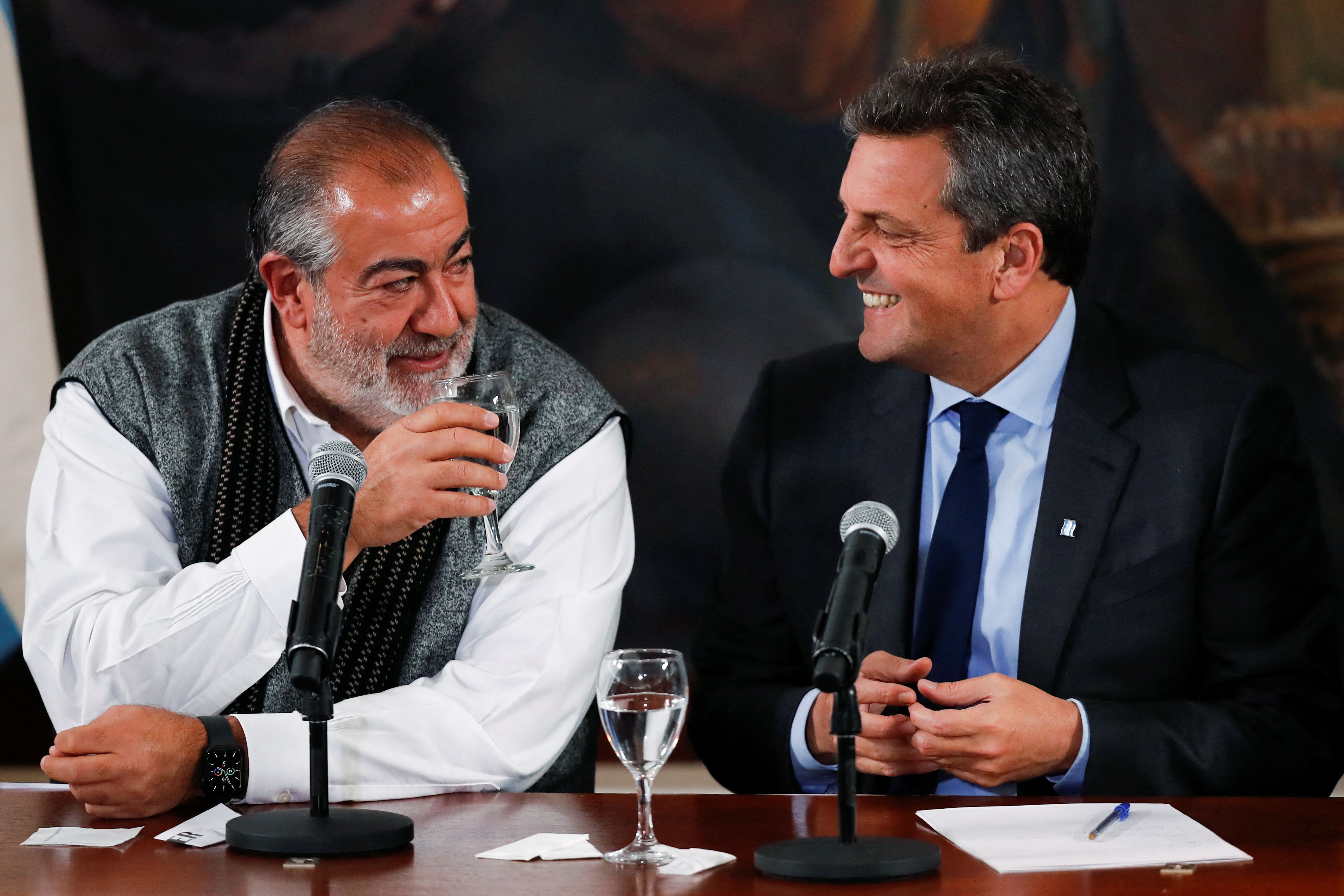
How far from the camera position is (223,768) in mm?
1809

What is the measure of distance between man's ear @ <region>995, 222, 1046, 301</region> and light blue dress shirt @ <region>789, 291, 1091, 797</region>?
119 mm

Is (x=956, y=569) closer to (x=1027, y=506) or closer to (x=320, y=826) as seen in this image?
(x=1027, y=506)

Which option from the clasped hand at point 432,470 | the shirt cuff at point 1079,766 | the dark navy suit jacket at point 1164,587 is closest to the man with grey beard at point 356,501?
the clasped hand at point 432,470

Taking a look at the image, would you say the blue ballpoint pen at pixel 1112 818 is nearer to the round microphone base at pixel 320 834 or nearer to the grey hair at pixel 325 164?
the round microphone base at pixel 320 834

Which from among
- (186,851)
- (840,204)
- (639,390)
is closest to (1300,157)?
(840,204)

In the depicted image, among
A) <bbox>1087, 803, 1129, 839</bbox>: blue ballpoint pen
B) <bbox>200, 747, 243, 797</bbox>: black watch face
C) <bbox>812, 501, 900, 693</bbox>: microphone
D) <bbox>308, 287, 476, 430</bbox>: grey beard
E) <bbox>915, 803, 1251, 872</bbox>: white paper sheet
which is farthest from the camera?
<bbox>308, 287, 476, 430</bbox>: grey beard

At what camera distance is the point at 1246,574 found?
7.14 feet

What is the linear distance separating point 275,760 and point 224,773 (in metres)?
0.07

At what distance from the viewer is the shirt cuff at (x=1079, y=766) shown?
1.99 m

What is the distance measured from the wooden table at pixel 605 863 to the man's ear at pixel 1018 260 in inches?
35.8

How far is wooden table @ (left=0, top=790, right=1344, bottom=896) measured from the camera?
136cm

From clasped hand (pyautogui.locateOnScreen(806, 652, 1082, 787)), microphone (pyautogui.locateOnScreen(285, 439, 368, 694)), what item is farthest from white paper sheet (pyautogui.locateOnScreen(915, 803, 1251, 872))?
microphone (pyautogui.locateOnScreen(285, 439, 368, 694))

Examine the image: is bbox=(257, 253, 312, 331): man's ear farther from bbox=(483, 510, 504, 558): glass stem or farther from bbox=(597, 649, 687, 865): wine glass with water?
bbox=(597, 649, 687, 865): wine glass with water

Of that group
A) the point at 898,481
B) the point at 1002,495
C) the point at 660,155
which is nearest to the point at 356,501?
the point at 898,481
